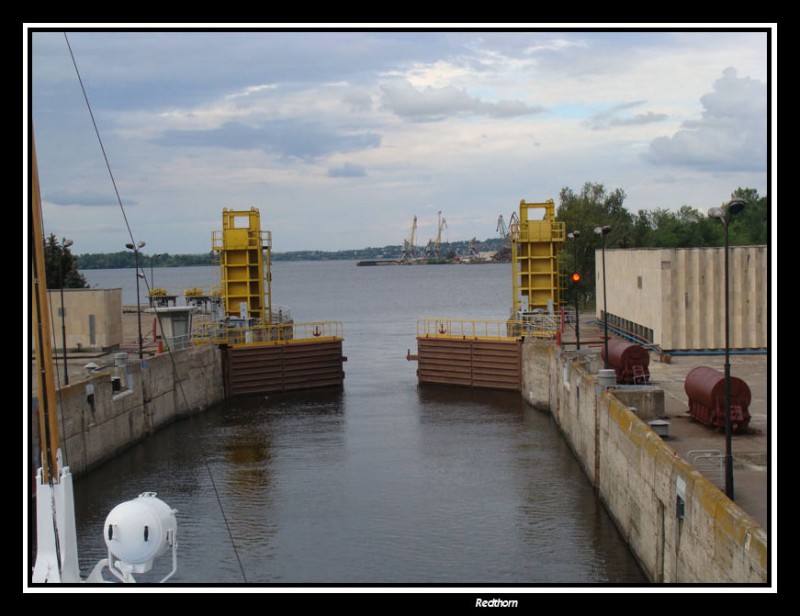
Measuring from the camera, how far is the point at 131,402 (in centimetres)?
3384

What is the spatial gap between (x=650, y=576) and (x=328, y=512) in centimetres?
952

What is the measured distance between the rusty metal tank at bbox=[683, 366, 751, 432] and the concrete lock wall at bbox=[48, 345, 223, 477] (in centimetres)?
1362

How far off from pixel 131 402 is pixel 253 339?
11.5 m

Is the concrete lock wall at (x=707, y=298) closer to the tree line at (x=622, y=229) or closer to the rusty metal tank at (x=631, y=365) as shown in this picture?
the rusty metal tank at (x=631, y=365)

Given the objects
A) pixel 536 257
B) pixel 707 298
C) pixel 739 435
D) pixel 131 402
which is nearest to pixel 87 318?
pixel 131 402

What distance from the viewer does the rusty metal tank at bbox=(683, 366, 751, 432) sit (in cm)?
2208

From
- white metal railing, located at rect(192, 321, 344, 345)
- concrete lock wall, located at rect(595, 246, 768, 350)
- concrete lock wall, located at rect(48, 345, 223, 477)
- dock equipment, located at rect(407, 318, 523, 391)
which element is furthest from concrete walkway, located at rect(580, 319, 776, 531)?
white metal railing, located at rect(192, 321, 344, 345)

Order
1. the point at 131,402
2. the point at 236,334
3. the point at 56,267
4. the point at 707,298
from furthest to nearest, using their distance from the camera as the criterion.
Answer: the point at 56,267 < the point at 236,334 < the point at 707,298 < the point at 131,402

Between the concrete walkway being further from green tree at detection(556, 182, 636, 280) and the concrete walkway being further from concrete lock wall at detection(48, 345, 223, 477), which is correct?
green tree at detection(556, 182, 636, 280)

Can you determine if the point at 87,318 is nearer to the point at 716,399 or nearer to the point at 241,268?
the point at 241,268

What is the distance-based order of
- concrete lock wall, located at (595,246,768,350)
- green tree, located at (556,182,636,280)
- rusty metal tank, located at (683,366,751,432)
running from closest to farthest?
1. rusty metal tank, located at (683,366,751,432)
2. concrete lock wall, located at (595,246,768,350)
3. green tree, located at (556,182,636,280)

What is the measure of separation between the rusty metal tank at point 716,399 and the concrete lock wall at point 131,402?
13.6 metres

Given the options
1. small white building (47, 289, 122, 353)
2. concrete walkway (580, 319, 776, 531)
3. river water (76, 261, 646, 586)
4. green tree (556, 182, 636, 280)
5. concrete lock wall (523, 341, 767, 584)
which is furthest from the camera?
green tree (556, 182, 636, 280)

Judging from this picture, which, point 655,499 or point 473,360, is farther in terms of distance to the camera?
point 473,360
